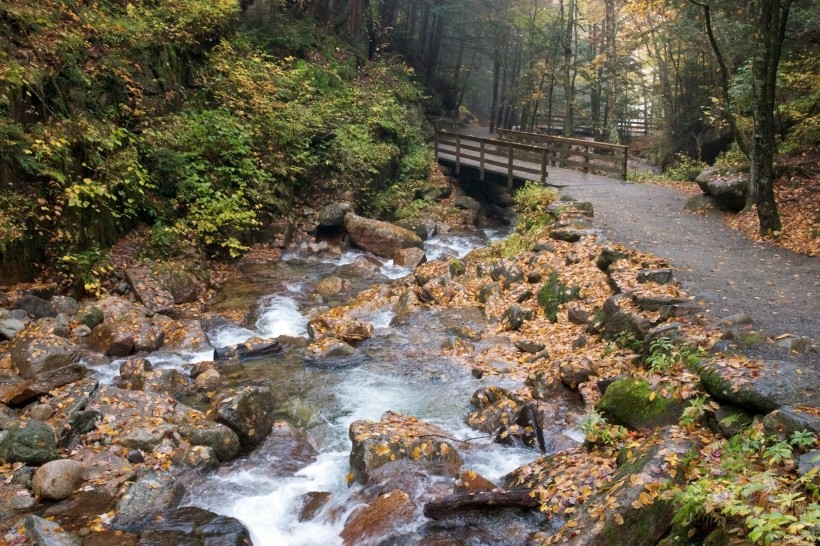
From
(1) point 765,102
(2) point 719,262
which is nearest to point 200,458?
(2) point 719,262

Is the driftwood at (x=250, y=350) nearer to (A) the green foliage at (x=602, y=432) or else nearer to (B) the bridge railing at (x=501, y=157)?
(A) the green foliage at (x=602, y=432)

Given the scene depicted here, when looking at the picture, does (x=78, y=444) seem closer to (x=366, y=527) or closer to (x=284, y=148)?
(x=366, y=527)

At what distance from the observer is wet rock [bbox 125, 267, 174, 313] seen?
11000mm

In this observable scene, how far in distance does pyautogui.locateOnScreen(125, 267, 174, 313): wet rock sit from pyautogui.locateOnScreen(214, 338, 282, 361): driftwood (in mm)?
2198

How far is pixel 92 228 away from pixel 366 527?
28.9ft

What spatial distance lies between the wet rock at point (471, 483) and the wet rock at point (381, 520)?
0.57 m

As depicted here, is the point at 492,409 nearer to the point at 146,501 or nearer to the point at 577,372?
the point at 577,372

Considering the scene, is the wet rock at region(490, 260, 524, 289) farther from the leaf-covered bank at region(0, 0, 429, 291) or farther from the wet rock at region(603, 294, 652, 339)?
the leaf-covered bank at region(0, 0, 429, 291)

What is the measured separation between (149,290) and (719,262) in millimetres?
10972

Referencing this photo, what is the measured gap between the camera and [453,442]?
7074mm

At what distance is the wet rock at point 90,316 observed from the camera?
9625mm

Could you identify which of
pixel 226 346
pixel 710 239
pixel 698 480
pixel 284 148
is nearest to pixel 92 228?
pixel 226 346

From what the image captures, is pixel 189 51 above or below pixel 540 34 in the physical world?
below

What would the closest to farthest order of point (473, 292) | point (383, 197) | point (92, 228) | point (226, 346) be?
point (226, 346), point (92, 228), point (473, 292), point (383, 197)
